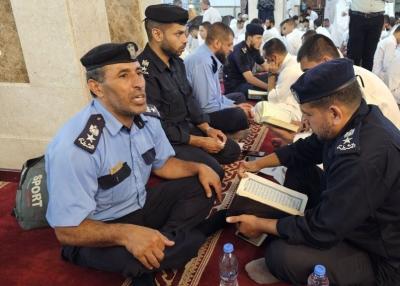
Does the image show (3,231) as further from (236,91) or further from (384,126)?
(236,91)

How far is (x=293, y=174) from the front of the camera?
Result: 199 cm

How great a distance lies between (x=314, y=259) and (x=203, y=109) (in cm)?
184

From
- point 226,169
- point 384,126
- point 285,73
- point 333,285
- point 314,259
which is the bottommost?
point 226,169

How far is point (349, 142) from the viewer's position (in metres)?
1.32

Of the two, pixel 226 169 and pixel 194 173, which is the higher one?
pixel 194 173

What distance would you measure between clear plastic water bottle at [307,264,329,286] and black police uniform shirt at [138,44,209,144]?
1392 mm

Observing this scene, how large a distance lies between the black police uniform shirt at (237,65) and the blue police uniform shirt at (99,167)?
2.74m

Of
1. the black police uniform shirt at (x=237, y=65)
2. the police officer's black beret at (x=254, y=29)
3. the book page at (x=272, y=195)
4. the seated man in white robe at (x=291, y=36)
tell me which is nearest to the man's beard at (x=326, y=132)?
the book page at (x=272, y=195)

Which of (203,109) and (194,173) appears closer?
(194,173)

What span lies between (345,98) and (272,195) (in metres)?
0.61

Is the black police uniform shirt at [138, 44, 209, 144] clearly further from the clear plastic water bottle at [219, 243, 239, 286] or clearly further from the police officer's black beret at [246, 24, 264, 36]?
the police officer's black beret at [246, 24, 264, 36]

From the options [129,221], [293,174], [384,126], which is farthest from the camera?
[293,174]

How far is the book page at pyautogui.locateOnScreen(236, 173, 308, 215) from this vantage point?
66.8 inches

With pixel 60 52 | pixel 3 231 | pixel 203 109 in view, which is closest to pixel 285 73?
pixel 203 109
